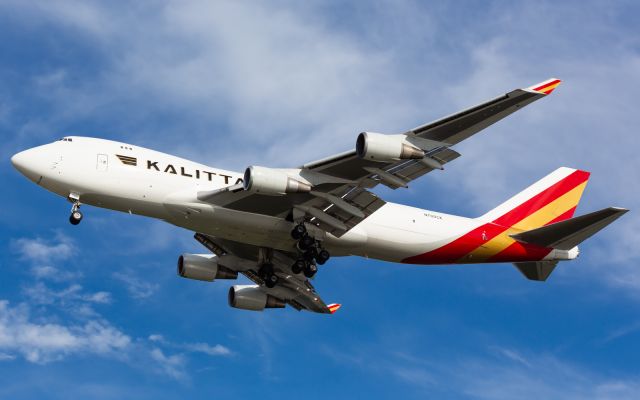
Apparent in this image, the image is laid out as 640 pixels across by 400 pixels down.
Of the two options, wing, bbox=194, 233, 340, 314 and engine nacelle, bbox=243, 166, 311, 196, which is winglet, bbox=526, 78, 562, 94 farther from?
wing, bbox=194, 233, 340, 314

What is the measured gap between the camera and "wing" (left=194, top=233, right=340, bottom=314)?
47438mm

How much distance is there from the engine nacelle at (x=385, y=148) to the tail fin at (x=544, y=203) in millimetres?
10954

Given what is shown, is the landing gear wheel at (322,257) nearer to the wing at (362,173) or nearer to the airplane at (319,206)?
the airplane at (319,206)

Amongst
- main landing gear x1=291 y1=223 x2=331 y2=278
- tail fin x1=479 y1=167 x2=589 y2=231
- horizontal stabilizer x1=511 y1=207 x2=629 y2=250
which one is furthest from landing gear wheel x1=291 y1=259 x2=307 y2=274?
horizontal stabilizer x1=511 y1=207 x2=629 y2=250

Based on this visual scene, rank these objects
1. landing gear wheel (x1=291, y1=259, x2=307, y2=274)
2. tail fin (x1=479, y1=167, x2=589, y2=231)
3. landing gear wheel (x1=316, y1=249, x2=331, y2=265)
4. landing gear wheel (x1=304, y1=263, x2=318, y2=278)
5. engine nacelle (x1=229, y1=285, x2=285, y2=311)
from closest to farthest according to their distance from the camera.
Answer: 1. landing gear wheel (x1=316, y1=249, x2=331, y2=265)
2. landing gear wheel (x1=304, y1=263, x2=318, y2=278)
3. landing gear wheel (x1=291, y1=259, x2=307, y2=274)
4. tail fin (x1=479, y1=167, x2=589, y2=231)
5. engine nacelle (x1=229, y1=285, x2=285, y2=311)

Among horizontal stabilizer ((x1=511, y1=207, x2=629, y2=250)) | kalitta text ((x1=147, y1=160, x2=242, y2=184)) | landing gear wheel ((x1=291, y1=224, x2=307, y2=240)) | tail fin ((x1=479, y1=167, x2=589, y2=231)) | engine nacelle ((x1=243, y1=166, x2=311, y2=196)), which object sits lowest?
landing gear wheel ((x1=291, y1=224, x2=307, y2=240))

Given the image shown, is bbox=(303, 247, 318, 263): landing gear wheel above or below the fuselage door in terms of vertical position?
below

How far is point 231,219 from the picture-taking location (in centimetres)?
4034

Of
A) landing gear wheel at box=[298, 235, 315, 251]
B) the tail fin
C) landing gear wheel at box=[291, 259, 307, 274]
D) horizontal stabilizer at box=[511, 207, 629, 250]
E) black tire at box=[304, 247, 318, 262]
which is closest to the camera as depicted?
landing gear wheel at box=[298, 235, 315, 251]

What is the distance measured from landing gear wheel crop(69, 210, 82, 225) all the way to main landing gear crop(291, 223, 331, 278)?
9.20 m

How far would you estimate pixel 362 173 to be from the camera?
129ft

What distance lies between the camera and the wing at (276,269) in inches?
1868

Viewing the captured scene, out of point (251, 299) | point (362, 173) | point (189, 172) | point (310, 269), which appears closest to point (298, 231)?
point (310, 269)

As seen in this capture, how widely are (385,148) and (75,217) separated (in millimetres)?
13554
